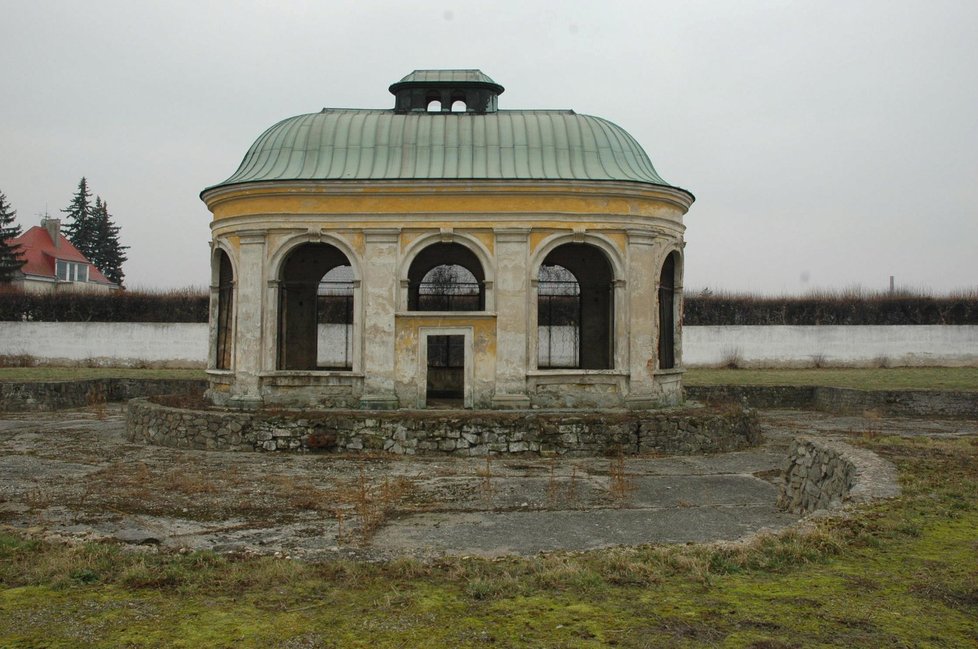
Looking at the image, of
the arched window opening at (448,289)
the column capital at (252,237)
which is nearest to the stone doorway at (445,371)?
the arched window opening at (448,289)

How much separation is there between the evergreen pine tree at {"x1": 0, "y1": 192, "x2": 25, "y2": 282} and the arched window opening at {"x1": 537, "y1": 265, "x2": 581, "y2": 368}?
1466 inches

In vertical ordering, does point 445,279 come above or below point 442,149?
below

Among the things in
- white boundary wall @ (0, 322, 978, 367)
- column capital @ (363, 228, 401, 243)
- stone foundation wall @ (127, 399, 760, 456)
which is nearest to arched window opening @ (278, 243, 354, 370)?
column capital @ (363, 228, 401, 243)

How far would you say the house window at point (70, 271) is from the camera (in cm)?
5831

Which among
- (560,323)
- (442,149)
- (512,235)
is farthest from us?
(560,323)

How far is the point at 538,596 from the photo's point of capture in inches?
264

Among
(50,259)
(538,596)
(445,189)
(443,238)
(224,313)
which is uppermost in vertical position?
(50,259)

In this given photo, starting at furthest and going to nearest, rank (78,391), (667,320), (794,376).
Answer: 1. (794,376)
2. (78,391)
3. (667,320)

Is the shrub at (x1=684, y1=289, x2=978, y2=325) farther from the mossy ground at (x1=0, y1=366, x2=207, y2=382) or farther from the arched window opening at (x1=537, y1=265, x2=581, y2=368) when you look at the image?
the mossy ground at (x1=0, y1=366, x2=207, y2=382)

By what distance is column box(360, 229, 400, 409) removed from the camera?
1862cm

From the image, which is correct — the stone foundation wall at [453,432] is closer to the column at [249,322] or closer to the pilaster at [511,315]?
the pilaster at [511,315]

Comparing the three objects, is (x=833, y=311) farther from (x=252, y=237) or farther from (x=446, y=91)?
(x=252, y=237)

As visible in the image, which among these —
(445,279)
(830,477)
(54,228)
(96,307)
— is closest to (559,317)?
(445,279)

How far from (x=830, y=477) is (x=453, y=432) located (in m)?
7.14
